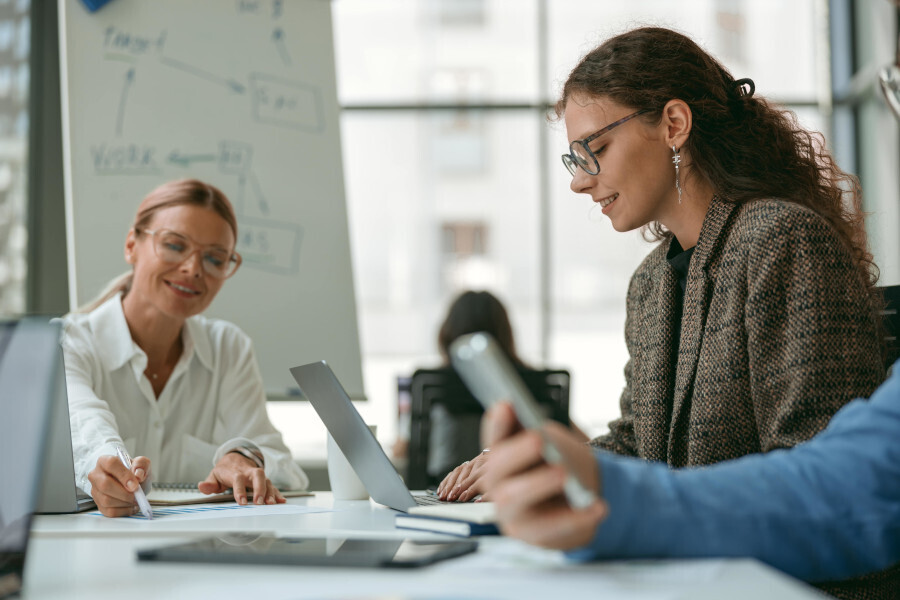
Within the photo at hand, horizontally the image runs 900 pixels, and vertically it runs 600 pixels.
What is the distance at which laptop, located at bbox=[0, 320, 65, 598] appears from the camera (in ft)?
2.16

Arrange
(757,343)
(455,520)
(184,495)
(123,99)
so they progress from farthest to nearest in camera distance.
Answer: (123,99) < (184,495) < (757,343) < (455,520)

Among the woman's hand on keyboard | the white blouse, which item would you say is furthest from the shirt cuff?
the white blouse

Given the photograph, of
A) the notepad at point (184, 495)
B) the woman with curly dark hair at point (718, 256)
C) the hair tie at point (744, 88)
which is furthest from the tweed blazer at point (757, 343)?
the notepad at point (184, 495)

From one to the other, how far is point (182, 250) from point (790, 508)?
1.46m

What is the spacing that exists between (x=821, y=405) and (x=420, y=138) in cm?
389

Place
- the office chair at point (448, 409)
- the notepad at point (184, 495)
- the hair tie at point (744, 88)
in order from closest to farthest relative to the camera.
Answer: the notepad at point (184, 495) < the hair tie at point (744, 88) < the office chair at point (448, 409)

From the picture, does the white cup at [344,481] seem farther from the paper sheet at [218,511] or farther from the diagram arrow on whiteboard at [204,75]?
the diagram arrow on whiteboard at [204,75]

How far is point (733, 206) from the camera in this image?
133cm

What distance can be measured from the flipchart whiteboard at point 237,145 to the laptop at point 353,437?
127cm

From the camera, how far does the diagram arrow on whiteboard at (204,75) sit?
8.16 feet

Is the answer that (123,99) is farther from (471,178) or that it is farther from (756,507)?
(471,178)

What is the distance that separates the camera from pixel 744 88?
153 centimetres

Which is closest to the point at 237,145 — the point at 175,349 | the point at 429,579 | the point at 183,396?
the point at 175,349

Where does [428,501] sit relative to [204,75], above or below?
below
